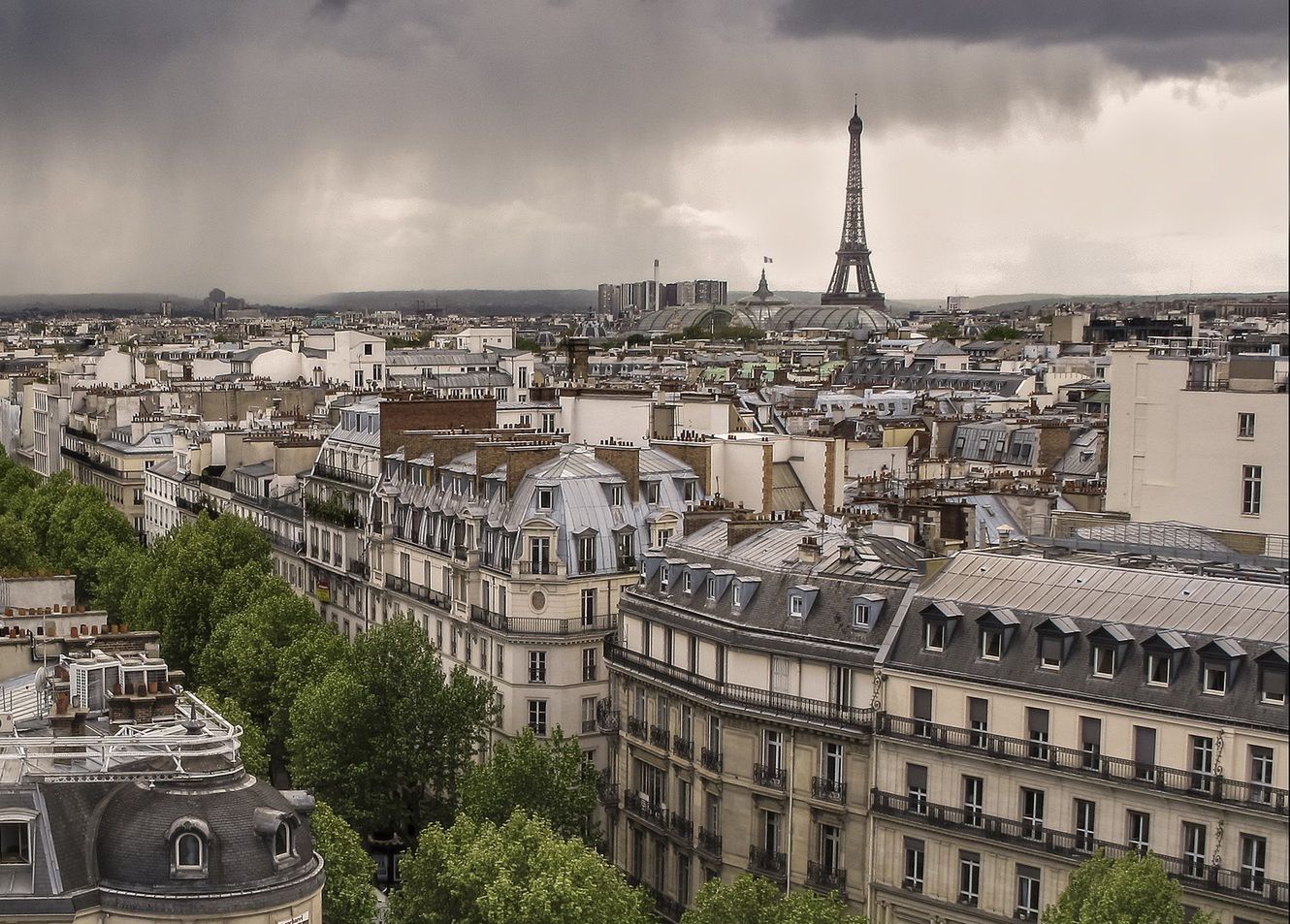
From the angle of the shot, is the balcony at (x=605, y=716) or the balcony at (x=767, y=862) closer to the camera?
the balcony at (x=767, y=862)

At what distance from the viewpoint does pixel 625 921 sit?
28.9m

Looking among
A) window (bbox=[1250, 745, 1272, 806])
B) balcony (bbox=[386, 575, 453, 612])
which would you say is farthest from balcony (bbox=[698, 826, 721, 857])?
balcony (bbox=[386, 575, 453, 612])

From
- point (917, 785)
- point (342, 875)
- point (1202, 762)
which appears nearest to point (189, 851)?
point (342, 875)

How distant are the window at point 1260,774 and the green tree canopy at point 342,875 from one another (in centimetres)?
1538

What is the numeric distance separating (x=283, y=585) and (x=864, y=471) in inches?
973

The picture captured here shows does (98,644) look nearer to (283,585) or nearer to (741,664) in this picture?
(741,664)

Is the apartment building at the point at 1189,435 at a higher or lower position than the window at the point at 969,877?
higher

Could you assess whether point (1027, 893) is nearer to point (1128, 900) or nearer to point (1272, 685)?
point (1128, 900)

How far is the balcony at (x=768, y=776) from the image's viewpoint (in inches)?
1404

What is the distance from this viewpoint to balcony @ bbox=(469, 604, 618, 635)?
44375mm

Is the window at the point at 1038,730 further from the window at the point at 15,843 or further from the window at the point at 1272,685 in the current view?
the window at the point at 15,843

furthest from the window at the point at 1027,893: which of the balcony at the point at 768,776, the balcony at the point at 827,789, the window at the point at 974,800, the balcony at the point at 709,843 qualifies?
the balcony at the point at 709,843

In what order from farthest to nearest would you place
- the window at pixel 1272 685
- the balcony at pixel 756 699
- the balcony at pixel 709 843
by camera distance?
1. the balcony at pixel 709 843
2. the balcony at pixel 756 699
3. the window at pixel 1272 685

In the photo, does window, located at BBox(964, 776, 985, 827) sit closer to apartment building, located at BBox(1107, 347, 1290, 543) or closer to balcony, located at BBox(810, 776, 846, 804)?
balcony, located at BBox(810, 776, 846, 804)
